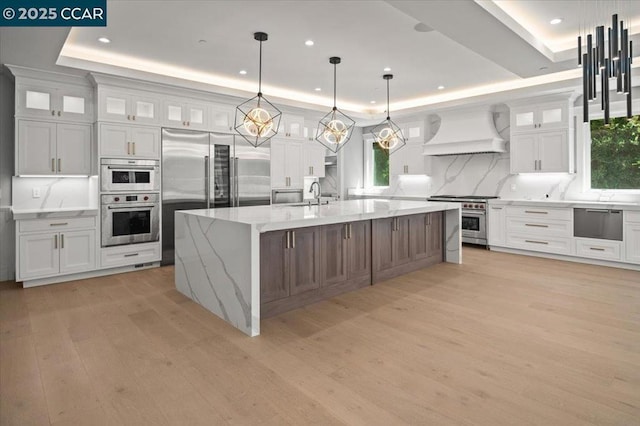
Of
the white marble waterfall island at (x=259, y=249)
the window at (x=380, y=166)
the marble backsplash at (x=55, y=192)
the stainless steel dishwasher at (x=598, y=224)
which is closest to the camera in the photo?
the white marble waterfall island at (x=259, y=249)

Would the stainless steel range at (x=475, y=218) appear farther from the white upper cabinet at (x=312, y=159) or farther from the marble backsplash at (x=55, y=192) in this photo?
the marble backsplash at (x=55, y=192)

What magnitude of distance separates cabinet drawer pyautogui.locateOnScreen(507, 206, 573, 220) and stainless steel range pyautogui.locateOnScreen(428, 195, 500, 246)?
453mm

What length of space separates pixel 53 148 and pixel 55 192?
2.25 ft

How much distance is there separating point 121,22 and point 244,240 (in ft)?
8.53

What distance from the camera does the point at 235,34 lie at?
4.04m

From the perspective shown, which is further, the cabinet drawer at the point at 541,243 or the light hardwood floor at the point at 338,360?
the cabinet drawer at the point at 541,243

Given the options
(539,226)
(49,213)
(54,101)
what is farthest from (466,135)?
(49,213)

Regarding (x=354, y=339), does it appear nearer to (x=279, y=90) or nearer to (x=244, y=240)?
(x=244, y=240)

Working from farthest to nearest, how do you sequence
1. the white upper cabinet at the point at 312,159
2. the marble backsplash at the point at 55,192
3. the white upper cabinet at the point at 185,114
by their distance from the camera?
the white upper cabinet at the point at 312,159 < the white upper cabinet at the point at 185,114 < the marble backsplash at the point at 55,192

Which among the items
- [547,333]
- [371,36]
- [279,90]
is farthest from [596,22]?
[279,90]

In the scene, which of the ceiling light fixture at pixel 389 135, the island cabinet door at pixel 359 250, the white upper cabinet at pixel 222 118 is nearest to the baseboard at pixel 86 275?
the white upper cabinet at pixel 222 118

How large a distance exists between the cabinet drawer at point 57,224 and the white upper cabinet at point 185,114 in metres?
1.68

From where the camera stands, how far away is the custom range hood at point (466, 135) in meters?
6.62

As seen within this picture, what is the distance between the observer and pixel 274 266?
335 cm
